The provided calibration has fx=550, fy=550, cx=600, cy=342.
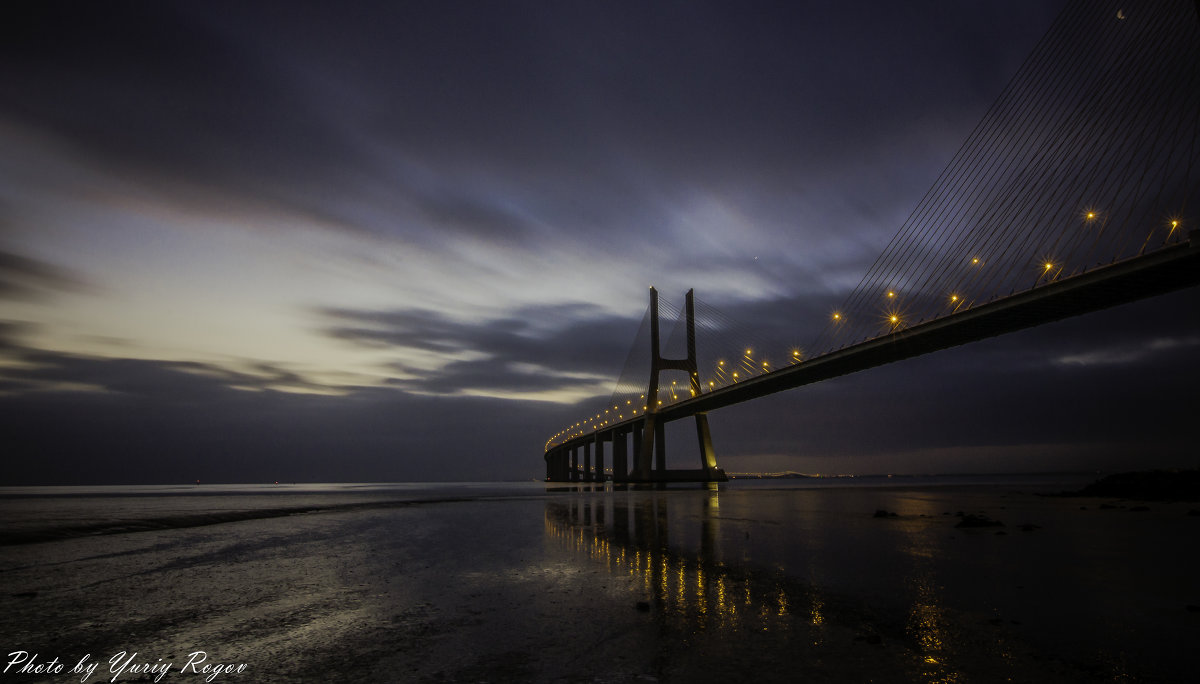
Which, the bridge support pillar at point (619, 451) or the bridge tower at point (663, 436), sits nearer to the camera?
the bridge tower at point (663, 436)

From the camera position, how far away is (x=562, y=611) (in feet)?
22.4

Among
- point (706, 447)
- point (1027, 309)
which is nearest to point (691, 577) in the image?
point (1027, 309)

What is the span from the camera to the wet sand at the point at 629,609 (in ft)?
15.7

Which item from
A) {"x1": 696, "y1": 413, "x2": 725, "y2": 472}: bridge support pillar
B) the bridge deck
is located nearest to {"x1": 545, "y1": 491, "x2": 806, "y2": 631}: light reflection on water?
the bridge deck

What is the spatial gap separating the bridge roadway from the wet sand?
19000 millimetres

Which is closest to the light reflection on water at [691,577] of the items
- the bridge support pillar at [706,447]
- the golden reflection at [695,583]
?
the golden reflection at [695,583]

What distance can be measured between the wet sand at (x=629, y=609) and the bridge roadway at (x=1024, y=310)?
19000mm

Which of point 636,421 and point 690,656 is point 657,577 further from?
point 636,421

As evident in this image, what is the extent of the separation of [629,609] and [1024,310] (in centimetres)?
3659

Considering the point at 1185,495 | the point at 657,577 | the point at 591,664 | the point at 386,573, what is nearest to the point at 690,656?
the point at 591,664

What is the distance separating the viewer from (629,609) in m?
6.93

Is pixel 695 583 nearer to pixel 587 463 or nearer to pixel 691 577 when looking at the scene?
pixel 691 577

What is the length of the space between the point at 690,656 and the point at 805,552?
8.03m

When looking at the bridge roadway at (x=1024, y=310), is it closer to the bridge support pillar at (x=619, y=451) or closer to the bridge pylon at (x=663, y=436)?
the bridge pylon at (x=663, y=436)
